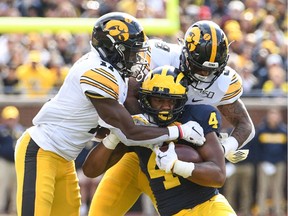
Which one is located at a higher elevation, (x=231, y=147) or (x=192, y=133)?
(x=192, y=133)

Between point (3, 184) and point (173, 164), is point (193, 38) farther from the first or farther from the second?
point (3, 184)

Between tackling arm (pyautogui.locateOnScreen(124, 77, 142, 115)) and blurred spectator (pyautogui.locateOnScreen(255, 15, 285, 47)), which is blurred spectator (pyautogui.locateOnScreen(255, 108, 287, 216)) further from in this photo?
tackling arm (pyautogui.locateOnScreen(124, 77, 142, 115))

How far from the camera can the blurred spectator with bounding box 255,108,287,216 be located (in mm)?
9789

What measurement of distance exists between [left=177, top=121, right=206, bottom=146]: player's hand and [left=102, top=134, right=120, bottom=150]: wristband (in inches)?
16.4

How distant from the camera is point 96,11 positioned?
1070 centimetres

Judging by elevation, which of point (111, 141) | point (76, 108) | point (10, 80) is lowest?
point (10, 80)

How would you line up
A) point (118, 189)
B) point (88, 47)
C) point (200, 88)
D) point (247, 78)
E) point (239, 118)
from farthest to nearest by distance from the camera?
point (88, 47)
point (247, 78)
point (239, 118)
point (118, 189)
point (200, 88)

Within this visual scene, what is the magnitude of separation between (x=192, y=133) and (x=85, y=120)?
2.23ft

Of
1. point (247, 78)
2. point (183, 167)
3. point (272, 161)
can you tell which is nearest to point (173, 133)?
point (183, 167)

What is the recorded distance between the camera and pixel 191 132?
5.02m

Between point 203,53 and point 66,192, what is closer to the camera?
point 203,53

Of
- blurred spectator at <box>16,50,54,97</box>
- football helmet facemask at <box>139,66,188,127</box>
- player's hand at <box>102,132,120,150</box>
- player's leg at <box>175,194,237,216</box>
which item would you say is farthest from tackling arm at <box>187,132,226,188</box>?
blurred spectator at <box>16,50,54,97</box>

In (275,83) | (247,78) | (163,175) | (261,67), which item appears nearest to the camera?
(163,175)

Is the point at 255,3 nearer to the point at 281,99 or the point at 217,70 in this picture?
the point at 281,99
